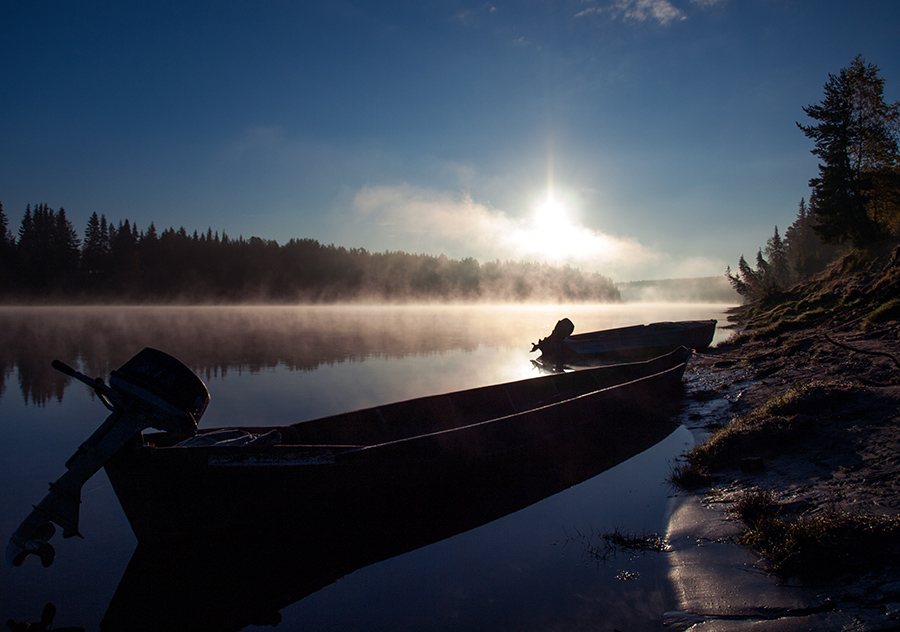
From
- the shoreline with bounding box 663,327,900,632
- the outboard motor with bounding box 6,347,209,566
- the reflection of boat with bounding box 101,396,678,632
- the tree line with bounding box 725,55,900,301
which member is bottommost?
the reflection of boat with bounding box 101,396,678,632

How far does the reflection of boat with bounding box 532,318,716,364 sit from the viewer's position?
1078 inches

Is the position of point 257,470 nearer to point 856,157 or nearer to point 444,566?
point 444,566

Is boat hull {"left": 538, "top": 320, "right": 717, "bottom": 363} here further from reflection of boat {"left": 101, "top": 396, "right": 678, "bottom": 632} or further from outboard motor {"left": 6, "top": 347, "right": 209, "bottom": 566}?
outboard motor {"left": 6, "top": 347, "right": 209, "bottom": 566}

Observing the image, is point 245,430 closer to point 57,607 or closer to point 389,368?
point 57,607

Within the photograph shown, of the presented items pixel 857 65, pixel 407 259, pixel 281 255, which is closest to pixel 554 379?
pixel 857 65

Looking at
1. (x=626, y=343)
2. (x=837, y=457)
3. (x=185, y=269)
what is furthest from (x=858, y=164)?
(x=185, y=269)

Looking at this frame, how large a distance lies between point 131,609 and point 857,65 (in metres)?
53.8

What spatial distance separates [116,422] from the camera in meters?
5.53

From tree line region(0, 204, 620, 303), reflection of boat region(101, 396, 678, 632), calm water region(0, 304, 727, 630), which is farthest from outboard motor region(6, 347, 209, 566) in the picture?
tree line region(0, 204, 620, 303)

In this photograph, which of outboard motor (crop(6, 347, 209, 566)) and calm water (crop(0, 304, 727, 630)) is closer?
calm water (crop(0, 304, 727, 630))

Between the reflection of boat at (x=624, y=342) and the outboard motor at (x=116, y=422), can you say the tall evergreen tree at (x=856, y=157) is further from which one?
the outboard motor at (x=116, y=422)

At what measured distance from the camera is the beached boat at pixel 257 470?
550 cm

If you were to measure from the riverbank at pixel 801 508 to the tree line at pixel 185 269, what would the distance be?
142 metres

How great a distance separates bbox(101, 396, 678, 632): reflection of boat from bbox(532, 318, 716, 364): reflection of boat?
19.3 meters
